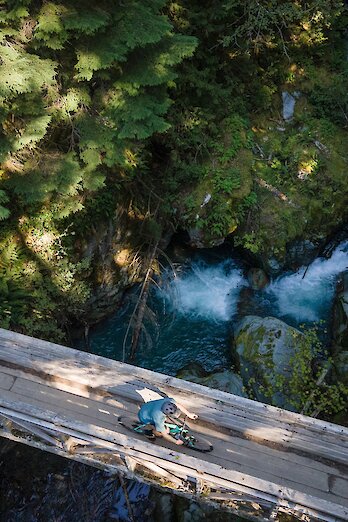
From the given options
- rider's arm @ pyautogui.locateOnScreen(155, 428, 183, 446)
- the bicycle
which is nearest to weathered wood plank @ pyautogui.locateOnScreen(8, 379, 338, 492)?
the bicycle

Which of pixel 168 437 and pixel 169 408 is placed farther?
pixel 168 437

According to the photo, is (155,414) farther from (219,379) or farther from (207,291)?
(207,291)

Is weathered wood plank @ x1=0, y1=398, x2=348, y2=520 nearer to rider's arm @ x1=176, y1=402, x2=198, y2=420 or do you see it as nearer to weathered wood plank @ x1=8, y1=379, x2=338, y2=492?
rider's arm @ x1=176, y1=402, x2=198, y2=420

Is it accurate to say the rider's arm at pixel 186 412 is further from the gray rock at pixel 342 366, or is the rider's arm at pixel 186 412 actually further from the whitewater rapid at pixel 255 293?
the whitewater rapid at pixel 255 293

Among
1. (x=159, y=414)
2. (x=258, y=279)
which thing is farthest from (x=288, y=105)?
(x=159, y=414)

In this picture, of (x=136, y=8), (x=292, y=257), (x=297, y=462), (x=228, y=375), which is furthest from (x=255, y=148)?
(x=297, y=462)

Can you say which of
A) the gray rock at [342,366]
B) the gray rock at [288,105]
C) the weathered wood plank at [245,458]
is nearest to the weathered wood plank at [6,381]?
the weathered wood plank at [245,458]
